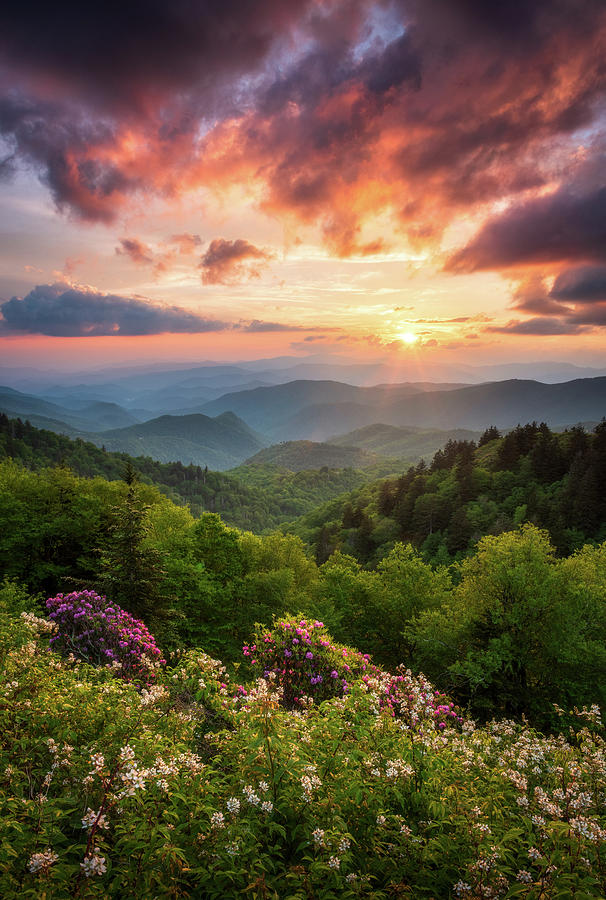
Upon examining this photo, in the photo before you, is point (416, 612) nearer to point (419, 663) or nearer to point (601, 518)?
point (419, 663)

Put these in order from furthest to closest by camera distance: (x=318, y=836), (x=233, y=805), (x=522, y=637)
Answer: (x=522, y=637) → (x=233, y=805) → (x=318, y=836)

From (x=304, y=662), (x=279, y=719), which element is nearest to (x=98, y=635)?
(x=304, y=662)

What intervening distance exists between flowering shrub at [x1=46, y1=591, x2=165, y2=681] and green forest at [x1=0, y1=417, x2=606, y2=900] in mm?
89

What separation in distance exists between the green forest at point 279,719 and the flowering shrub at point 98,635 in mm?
89

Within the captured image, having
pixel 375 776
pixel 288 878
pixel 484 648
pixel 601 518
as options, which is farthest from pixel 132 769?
pixel 601 518

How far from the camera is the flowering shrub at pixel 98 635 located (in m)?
11.8

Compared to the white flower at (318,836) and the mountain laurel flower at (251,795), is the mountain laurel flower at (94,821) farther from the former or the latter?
the white flower at (318,836)

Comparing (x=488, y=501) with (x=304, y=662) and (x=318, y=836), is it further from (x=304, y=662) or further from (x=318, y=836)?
(x=318, y=836)

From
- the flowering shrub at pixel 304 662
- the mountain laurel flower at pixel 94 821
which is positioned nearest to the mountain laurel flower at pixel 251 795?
the mountain laurel flower at pixel 94 821

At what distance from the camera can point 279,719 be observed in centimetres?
572

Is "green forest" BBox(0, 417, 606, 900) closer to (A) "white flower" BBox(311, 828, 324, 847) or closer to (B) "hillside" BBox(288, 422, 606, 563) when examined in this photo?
(A) "white flower" BBox(311, 828, 324, 847)

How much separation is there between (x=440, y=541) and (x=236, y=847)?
70.5 metres

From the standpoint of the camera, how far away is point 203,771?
222 inches

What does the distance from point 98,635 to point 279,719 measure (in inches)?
370
